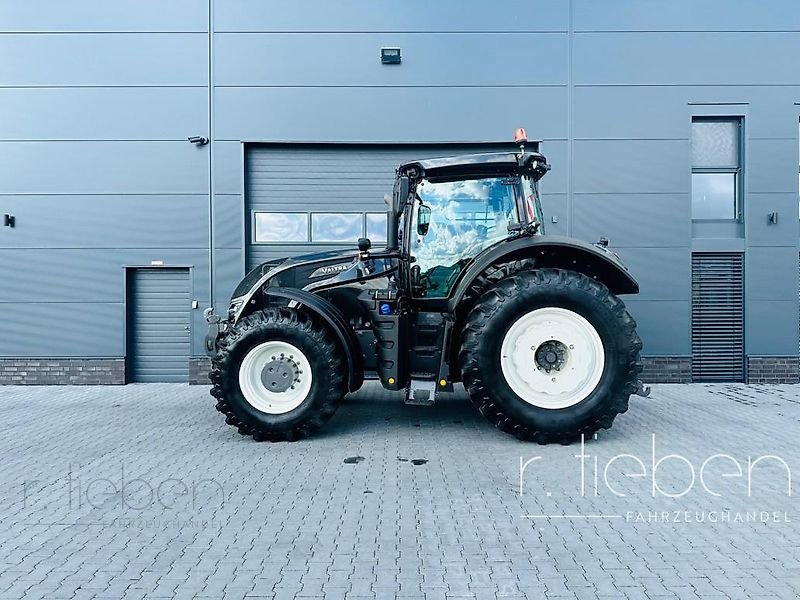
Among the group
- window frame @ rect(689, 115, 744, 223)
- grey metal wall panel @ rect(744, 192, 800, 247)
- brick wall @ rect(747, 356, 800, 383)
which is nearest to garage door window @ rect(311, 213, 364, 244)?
window frame @ rect(689, 115, 744, 223)

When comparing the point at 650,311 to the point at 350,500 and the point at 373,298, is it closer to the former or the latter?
the point at 373,298

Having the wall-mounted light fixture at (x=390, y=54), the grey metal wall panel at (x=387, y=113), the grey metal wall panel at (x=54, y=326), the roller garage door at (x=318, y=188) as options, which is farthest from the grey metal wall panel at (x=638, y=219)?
the grey metal wall panel at (x=54, y=326)

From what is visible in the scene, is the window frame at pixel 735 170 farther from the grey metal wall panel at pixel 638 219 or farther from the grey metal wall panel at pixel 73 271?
the grey metal wall panel at pixel 73 271

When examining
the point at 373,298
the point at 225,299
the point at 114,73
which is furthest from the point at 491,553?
the point at 114,73

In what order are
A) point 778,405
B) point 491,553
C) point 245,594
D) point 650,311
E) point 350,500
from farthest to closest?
point 650,311, point 778,405, point 350,500, point 491,553, point 245,594

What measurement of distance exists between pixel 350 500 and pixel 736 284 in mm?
7869

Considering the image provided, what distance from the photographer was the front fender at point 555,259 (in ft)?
16.9

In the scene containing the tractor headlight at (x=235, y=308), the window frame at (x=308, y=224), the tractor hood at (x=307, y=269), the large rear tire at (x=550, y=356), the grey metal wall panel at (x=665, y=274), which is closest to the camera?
the large rear tire at (x=550, y=356)

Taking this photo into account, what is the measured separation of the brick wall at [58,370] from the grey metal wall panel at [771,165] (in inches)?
444

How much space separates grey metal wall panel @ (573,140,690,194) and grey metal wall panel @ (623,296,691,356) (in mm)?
1912

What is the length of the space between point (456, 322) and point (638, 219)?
4794 millimetres

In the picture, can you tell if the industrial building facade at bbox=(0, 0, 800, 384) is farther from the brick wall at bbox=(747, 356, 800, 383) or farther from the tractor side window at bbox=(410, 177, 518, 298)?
the tractor side window at bbox=(410, 177, 518, 298)

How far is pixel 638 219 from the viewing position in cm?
838

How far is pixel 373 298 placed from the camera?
5672 millimetres
